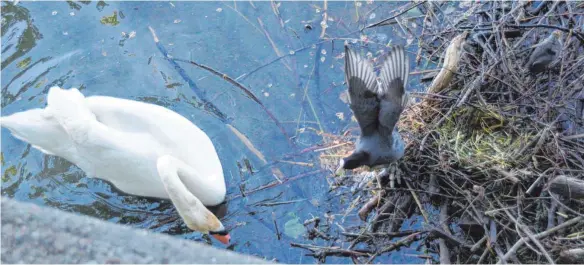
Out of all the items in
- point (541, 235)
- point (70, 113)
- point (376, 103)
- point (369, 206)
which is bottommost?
point (541, 235)

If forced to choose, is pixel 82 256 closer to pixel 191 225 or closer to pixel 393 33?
pixel 191 225

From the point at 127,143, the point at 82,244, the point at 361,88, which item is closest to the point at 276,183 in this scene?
the point at 127,143

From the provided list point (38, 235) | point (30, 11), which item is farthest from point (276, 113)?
point (38, 235)

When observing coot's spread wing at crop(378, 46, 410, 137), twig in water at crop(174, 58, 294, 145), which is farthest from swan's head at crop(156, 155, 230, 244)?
coot's spread wing at crop(378, 46, 410, 137)

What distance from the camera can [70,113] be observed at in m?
4.25

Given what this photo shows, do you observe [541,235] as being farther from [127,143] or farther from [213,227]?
[127,143]

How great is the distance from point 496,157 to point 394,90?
32.8 inches

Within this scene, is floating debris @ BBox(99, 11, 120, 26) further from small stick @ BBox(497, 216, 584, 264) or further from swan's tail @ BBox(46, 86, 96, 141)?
small stick @ BBox(497, 216, 584, 264)

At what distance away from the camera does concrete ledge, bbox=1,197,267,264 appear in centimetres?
225

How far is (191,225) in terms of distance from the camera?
406 centimetres

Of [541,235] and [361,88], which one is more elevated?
[361,88]

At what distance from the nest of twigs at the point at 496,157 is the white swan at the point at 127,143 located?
0.98 meters

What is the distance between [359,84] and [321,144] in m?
1.14

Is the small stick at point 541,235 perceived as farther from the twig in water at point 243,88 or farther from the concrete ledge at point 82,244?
the twig in water at point 243,88
